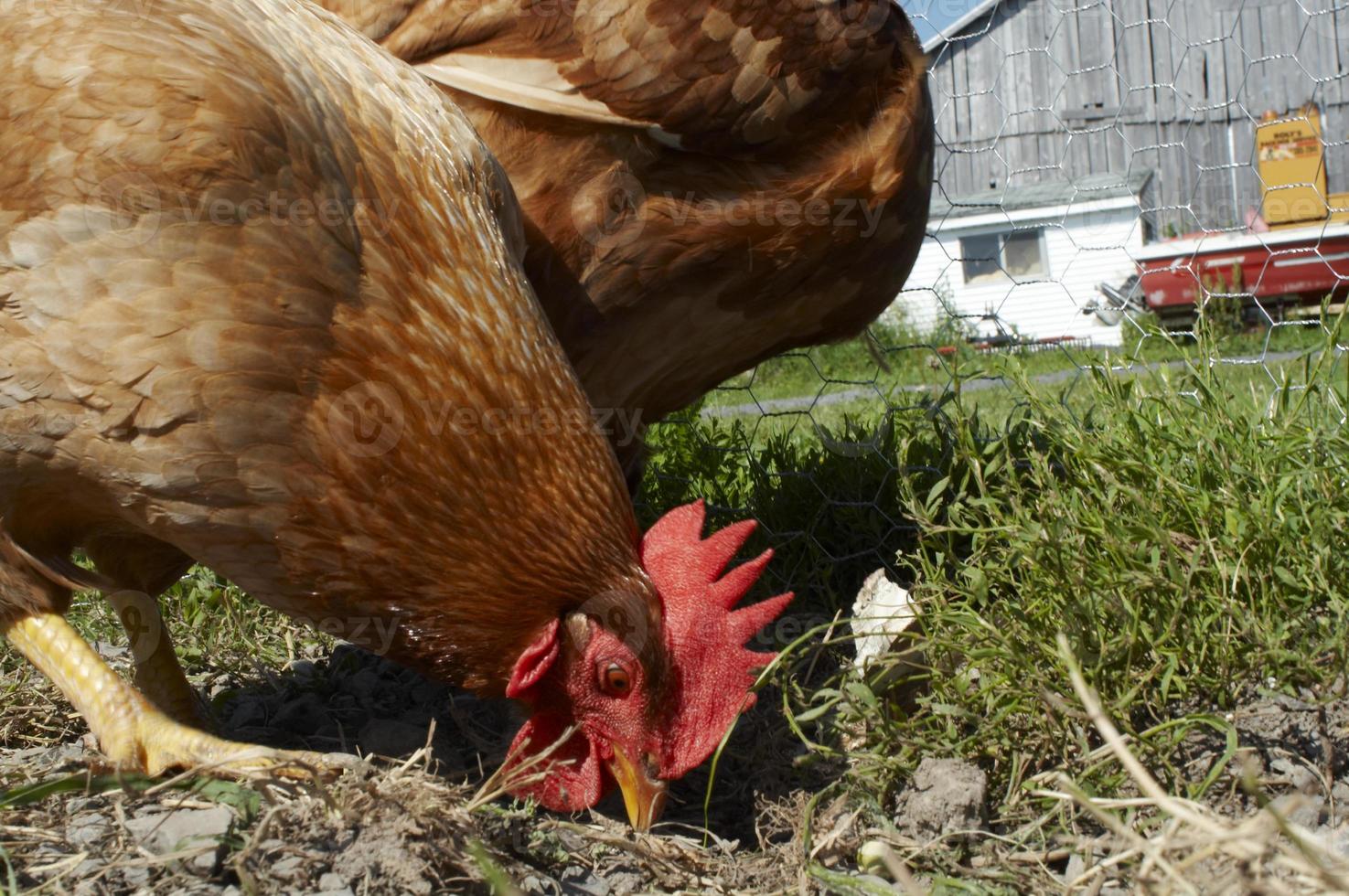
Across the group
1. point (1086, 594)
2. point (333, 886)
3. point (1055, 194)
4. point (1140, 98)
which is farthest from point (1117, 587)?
point (1140, 98)

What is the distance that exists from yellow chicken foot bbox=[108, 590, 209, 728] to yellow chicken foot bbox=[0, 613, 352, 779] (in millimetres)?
241

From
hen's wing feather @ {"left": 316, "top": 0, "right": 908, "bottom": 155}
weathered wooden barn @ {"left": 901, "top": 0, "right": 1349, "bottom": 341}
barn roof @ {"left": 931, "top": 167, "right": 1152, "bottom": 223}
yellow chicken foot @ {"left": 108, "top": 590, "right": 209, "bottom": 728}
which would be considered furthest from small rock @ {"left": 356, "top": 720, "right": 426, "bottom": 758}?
barn roof @ {"left": 931, "top": 167, "right": 1152, "bottom": 223}

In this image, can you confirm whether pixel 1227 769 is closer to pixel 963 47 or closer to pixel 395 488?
pixel 395 488

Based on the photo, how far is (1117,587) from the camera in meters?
1.77

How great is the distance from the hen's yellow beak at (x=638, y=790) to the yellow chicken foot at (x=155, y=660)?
2.81ft

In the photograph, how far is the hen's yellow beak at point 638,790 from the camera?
5.49 ft

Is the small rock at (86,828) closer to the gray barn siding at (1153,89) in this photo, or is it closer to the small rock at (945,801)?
the small rock at (945,801)

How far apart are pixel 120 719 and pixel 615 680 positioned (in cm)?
75

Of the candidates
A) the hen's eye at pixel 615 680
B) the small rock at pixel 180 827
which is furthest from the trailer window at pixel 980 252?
the small rock at pixel 180 827

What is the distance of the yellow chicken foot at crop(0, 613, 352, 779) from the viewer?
158 centimetres

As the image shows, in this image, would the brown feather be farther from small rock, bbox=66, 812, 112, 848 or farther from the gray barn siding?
the gray barn siding

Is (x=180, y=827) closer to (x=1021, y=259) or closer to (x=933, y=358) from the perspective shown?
(x=933, y=358)

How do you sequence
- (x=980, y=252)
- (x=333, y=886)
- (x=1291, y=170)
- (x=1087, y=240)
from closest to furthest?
(x=333, y=886)
(x=1291, y=170)
(x=1087, y=240)
(x=980, y=252)

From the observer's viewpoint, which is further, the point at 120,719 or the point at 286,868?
the point at 120,719
